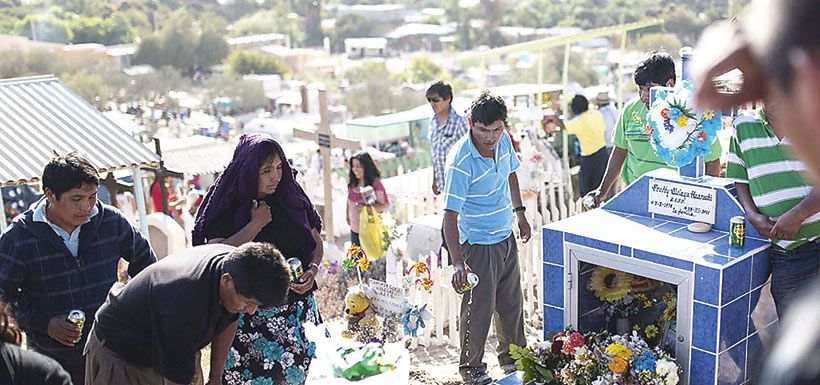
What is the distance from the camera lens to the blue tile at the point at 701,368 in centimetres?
364

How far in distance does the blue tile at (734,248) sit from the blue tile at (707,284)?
0.16 metres

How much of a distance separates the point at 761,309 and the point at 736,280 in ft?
0.99

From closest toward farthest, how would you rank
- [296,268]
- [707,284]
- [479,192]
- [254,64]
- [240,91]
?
1. [707,284]
2. [296,268]
3. [479,192]
4. [240,91]
5. [254,64]

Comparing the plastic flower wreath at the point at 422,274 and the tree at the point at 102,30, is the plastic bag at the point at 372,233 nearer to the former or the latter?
the plastic flower wreath at the point at 422,274

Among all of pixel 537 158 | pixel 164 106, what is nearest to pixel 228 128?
pixel 164 106

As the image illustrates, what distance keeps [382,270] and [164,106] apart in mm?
34773

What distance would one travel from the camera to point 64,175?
3.66 meters

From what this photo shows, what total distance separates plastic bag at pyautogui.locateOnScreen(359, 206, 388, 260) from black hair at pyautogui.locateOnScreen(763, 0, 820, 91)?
20.5 feet

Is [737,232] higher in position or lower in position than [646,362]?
higher

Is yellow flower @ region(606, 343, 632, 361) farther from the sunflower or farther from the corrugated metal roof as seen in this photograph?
the corrugated metal roof

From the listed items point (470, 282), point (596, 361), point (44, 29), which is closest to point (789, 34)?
point (596, 361)

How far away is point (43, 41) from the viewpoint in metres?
51.6

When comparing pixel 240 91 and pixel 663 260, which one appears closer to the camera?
pixel 663 260

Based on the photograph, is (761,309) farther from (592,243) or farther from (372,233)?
(372,233)
